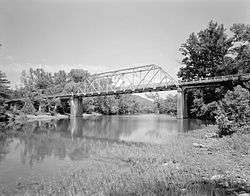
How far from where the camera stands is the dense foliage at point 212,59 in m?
58.0

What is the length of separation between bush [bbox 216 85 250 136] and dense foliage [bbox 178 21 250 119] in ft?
98.2

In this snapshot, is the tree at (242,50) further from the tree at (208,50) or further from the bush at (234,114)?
the bush at (234,114)

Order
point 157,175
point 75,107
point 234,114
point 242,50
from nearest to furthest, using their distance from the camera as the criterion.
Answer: point 157,175 → point 234,114 → point 242,50 → point 75,107

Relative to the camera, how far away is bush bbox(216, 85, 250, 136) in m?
27.6

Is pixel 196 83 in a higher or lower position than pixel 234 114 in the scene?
higher

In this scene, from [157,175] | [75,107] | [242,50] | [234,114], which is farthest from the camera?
[75,107]

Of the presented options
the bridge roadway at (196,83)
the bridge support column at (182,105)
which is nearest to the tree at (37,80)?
the bridge roadway at (196,83)

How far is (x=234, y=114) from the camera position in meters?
28.5

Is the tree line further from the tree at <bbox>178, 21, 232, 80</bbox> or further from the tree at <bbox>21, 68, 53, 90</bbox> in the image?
the tree at <bbox>21, 68, 53, 90</bbox>

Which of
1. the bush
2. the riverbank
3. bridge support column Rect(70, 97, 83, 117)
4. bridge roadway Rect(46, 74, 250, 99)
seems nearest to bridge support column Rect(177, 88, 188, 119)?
bridge roadway Rect(46, 74, 250, 99)

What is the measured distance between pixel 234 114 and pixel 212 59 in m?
43.0

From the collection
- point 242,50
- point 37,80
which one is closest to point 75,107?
point 37,80

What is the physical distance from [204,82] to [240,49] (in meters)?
10.7

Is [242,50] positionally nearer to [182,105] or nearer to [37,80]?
[182,105]
